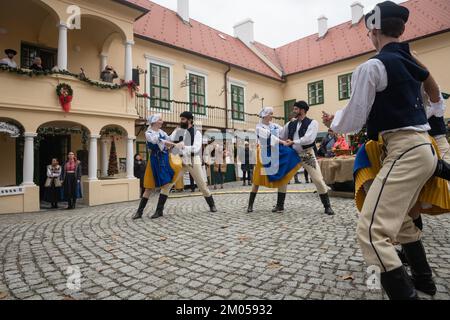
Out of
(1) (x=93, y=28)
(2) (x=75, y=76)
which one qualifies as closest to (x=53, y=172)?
(2) (x=75, y=76)

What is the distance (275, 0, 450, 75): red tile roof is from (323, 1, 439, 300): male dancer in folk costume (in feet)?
57.7

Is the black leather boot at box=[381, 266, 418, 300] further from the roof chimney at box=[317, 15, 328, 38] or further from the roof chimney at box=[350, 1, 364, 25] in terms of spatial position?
the roof chimney at box=[317, 15, 328, 38]

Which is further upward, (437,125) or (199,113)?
(199,113)

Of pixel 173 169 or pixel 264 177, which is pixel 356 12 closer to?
pixel 264 177

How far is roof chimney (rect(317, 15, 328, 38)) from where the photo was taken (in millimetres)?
23031

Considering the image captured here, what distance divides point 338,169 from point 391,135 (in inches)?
226

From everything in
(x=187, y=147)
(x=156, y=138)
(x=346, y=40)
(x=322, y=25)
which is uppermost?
(x=322, y=25)

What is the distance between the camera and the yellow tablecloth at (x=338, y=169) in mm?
7102

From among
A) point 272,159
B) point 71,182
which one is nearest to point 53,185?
point 71,182

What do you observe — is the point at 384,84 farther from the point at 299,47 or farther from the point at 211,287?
the point at 299,47

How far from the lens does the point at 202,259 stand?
3.21 m

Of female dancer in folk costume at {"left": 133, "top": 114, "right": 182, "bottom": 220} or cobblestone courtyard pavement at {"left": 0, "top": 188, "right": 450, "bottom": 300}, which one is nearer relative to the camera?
cobblestone courtyard pavement at {"left": 0, "top": 188, "right": 450, "bottom": 300}

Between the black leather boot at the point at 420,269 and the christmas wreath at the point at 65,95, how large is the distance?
9.88 m

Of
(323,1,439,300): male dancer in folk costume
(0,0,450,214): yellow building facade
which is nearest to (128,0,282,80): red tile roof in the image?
(0,0,450,214): yellow building facade
